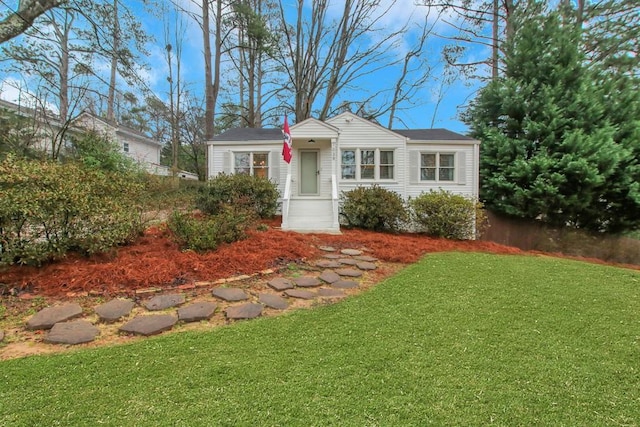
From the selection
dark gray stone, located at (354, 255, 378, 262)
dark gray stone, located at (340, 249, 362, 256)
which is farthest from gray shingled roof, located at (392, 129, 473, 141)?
dark gray stone, located at (354, 255, 378, 262)

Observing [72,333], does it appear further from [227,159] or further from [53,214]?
[227,159]

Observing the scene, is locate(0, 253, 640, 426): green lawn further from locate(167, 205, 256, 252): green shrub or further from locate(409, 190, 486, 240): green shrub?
locate(409, 190, 486, 240): green shrub

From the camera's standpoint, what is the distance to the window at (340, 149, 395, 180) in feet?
36.3

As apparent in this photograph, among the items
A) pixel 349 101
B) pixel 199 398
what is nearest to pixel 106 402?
pixel 199 398

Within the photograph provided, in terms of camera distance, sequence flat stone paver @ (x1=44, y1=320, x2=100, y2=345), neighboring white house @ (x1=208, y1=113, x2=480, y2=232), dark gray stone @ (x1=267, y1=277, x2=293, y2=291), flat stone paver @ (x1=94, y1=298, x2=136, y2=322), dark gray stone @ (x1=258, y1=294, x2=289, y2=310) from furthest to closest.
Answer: neighboring white house @ (x1=208, y1=113, x2=480, y2=232) → dark gray stone @ (x1=267, y1=277, x2=293, y2=291) → dark gray stone @ (x1=258, y1=294, x2=289, y2=310) → flat stone paver @ (x1=94, y1=298, x2=136, y2=322) → flat stone paver @ (x1=44, y1=320, x2=100, y2=345)

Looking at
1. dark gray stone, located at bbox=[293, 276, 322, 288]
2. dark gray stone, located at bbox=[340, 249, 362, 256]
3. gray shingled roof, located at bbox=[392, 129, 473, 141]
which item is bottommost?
dark gray stone, located at bbox=[293, 276, 322, 288]

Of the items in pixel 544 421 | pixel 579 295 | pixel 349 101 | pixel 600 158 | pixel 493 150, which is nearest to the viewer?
pixel 544 421

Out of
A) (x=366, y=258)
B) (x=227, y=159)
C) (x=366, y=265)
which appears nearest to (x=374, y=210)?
(x=366, y=258)

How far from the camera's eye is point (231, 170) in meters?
11.2

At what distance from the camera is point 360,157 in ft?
36.6

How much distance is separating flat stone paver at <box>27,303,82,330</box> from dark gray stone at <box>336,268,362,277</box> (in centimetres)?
322

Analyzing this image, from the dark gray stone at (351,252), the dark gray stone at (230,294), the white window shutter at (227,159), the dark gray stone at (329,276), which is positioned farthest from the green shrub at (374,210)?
the dark gray stone at (230,294)

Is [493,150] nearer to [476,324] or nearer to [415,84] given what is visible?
[476,324]

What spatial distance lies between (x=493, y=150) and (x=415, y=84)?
11.5 metres
